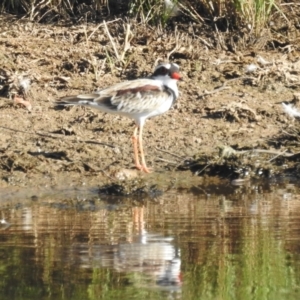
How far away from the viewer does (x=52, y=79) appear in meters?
10.9

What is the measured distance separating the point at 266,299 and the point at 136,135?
4.43 meters

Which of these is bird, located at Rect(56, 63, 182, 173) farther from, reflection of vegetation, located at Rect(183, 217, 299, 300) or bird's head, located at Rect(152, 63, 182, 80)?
reflection of vegetation, located at Rect(183, 217, 299, 300)

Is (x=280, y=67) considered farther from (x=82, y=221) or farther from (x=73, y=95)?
(x=82, y=221)

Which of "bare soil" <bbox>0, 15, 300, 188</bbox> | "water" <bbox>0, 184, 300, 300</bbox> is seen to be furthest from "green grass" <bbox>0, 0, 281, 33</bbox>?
"water" <bbox>0, 184, 300, 300</bbox>

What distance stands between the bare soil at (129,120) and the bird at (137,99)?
0.24m

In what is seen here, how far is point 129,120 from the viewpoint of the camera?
10.6m

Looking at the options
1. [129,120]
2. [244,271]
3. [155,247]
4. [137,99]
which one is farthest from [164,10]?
[244,271]

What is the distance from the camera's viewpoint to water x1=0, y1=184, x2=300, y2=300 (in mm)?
5984

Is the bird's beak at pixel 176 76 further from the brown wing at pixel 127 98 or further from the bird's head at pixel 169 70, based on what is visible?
the brown wing at pixel 127 98

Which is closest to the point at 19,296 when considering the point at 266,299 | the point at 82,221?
the point at 266,299

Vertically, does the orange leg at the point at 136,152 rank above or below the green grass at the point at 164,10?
below

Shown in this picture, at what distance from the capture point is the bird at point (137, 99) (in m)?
9.81

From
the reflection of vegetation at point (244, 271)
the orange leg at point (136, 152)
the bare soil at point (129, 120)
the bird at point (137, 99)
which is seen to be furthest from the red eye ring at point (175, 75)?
the reflection of vegetation at point (244, 271)

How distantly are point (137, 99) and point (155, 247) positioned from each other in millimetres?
3196
